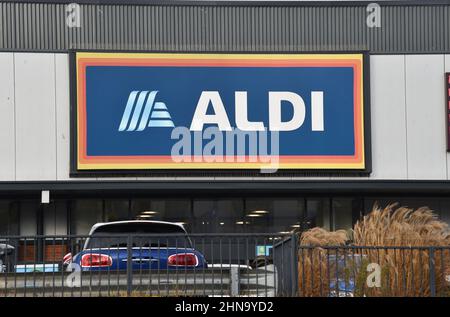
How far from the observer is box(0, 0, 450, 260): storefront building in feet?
83.2

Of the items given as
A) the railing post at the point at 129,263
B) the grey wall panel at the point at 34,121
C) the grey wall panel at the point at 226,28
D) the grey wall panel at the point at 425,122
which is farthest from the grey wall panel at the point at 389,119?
the railing post at the point at 129,263

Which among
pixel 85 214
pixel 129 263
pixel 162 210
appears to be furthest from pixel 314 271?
pixel 85 214

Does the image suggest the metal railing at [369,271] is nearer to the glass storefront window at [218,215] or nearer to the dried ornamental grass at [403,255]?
the dried ornamental grass at [403,255]

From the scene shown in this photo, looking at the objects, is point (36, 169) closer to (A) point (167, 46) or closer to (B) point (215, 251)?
(A) point (167, 46)

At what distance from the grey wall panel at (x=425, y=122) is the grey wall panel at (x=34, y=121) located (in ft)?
28.8

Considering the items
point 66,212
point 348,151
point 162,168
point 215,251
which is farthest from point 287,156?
point 215,251

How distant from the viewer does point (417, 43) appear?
2666 cm

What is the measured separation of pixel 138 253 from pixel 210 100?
11.8 metres

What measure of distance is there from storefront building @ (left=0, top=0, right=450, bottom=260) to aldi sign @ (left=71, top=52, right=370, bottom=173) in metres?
0.05

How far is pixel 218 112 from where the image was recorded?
25.5 m

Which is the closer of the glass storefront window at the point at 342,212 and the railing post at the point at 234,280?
the railing post at the point at 234,280

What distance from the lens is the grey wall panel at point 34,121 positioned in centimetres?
2512

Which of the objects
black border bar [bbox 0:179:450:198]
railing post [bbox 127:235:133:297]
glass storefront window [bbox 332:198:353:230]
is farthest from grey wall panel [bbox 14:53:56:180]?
railing post [bbox 127:235:133:297]

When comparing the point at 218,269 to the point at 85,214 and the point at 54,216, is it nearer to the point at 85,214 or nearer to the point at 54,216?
the point at 85,214
